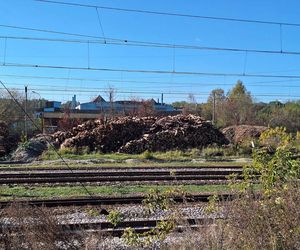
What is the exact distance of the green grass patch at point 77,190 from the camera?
14.5 meters

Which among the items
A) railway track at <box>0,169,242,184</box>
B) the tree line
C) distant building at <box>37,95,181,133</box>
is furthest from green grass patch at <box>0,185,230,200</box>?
the tree line

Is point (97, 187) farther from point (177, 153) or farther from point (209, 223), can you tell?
point (177, 153)

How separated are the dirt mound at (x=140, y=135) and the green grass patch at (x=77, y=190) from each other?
1686 cm

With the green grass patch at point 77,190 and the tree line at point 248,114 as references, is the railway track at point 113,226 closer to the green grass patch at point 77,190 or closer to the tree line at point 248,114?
the green grass patch at point 77,190

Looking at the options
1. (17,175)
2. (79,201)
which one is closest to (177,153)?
(17,175)

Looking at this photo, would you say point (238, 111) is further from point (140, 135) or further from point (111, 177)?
point (111, 177)

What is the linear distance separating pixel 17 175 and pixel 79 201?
25.0 feet

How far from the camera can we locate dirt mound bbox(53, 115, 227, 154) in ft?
110

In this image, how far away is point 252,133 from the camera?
4338 cm

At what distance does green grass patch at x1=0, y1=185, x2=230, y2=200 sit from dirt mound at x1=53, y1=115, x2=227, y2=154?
16858 mm

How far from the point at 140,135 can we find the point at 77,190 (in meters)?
19.6

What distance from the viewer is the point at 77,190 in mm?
15500

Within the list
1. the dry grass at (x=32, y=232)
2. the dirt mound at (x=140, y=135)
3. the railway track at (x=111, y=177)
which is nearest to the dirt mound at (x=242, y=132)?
the dirt mound at (x=140, y=135)

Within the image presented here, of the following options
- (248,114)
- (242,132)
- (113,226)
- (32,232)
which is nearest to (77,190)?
(113,226)
